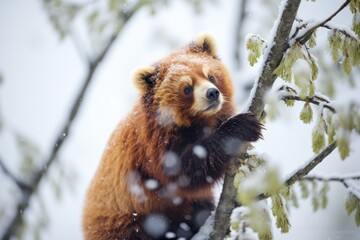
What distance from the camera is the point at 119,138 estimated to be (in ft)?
15.9

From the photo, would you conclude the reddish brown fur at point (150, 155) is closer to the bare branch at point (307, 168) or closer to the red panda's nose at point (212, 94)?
the red panda's nose at point (212, 94)

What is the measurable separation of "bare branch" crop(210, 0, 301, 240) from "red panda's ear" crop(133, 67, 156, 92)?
150 cm

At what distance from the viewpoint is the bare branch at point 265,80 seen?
292 centimetres

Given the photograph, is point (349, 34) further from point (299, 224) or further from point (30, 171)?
point (30, 171)

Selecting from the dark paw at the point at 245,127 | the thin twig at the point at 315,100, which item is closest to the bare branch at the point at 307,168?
the thin twig at the point at 315,100

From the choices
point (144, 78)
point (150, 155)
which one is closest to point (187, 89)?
point (144, 78)

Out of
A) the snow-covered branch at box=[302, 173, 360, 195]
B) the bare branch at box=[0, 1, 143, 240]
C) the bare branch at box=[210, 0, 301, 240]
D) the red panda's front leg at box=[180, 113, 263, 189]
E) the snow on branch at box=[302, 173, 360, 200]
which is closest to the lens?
the bare branch at box=[210, 0, 301, 240]

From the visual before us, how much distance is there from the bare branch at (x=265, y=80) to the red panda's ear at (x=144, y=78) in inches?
58.9

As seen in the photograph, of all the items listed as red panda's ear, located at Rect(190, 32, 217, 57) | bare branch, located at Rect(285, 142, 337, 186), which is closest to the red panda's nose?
red panda's ear, located at Rect(190, 32, 217, 57)

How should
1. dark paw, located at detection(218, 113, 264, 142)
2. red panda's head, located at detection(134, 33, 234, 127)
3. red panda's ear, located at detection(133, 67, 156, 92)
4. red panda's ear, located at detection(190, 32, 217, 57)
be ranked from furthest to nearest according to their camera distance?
red panda's ear, located at detection(190, 32, 217, 57), red panda's ear, located at detection(133, 67, 156, 92), red panda's head, located at detection(134, 33, 234, 127), dark paw, located at detection(218, 113, 264, 142)

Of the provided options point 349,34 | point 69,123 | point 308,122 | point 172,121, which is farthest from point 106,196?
point 349,34

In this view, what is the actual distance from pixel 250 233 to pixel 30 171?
3.61 metres

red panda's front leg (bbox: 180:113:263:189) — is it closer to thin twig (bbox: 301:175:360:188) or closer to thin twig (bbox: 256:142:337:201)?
thin twig (bbox: 256:142:337:201)

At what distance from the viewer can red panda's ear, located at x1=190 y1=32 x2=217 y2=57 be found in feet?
16.9
